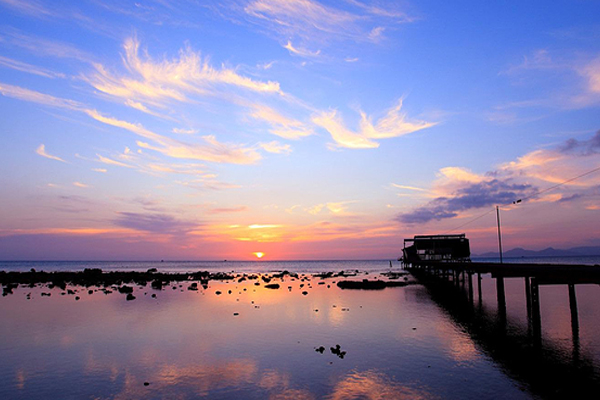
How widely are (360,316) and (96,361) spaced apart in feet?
65.0

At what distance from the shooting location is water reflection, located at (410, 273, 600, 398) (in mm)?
16125

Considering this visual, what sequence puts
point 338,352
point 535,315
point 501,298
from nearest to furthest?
point 338,352
point 535,315
point 501,298

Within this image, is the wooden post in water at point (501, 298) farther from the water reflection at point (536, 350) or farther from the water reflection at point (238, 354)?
the water reflection at point (238, 354)

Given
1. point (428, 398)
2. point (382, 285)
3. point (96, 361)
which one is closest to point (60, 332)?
point (96, 361)

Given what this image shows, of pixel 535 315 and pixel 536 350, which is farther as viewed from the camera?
pixel 535 315

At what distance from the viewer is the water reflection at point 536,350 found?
1612 centimetres

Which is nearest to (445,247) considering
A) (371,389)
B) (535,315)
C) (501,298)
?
(501,298)

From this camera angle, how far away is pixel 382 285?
62188mm

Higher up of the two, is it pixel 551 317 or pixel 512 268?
pixel 512 268

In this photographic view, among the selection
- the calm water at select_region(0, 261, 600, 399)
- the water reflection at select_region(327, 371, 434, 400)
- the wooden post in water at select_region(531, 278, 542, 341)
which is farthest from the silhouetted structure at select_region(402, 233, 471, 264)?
the water reflection at select_region(327, 371, 434, 400)

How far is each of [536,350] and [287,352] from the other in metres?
13.0

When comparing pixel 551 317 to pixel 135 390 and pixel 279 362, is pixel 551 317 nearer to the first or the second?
pixel 279 362

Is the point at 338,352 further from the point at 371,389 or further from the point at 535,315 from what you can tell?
the point at 535,315

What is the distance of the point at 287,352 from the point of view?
71.7 feet
